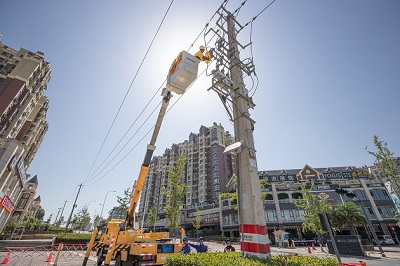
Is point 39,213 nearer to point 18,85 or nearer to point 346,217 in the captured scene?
point 18,85

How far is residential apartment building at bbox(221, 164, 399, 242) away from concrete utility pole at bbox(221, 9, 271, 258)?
40.4 metres

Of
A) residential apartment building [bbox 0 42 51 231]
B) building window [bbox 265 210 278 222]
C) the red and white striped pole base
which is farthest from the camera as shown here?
building window [bbox 265 210 278 222]

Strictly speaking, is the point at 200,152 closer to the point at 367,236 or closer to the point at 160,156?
the point at 160,156

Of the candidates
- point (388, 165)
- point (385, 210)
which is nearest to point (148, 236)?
point (388, 165)

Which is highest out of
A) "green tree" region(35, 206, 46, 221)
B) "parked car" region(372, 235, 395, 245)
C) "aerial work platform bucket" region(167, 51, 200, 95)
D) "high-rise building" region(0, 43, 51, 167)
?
"high-rise building" region(0, 43, 51, 167)

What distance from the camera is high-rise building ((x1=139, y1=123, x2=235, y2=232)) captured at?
6481 centimetres

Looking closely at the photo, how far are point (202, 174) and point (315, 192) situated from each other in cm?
3791

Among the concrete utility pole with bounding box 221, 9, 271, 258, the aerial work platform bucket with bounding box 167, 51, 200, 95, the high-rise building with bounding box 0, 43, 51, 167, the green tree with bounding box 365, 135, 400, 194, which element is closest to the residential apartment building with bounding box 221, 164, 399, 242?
the green tree with bounding box 365, 135, 400, 194

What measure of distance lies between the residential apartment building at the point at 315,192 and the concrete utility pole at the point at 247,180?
40.4m

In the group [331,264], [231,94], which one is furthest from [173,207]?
[331,264]

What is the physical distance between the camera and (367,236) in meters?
42.6

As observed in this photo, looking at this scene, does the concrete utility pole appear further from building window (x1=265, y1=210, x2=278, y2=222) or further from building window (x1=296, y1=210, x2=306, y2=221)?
building window (x1=296, y1=210, x2=306, y2=221)

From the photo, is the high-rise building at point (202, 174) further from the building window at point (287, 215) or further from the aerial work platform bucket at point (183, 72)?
the aerial work platform bucket at point (183, 72)

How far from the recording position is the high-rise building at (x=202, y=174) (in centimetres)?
6481
